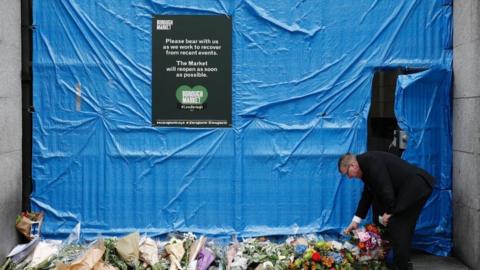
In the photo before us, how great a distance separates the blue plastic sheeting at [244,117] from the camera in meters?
6.53

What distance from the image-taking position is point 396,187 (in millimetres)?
5531

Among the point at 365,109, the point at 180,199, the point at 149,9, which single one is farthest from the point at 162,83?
the point at 365,109

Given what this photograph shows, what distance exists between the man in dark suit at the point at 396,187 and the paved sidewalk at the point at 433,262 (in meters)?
0.72

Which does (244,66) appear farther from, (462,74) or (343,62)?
(462,74)

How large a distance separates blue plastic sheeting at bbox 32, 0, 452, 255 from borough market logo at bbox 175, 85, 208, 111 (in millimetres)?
328

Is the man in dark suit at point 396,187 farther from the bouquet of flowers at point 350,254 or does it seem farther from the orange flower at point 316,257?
the orange flower at point 316,257

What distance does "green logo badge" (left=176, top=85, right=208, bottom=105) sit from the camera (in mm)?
6570

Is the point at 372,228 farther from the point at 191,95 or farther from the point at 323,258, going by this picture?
the point at 191,95

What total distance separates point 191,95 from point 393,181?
9.03 feet

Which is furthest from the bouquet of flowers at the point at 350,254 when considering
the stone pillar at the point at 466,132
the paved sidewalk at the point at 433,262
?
the stone pillar at the point at 466,132

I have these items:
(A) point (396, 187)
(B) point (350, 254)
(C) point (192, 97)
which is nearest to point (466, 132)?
(A) point (396, 187)

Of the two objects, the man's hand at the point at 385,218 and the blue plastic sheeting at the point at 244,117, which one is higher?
the blue plastic sheeting at the point at 244,117

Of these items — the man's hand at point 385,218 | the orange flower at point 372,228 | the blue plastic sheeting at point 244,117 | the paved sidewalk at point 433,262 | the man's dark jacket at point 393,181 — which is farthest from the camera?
the blue plastic sheeting at point 244,117

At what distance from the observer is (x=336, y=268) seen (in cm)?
569
